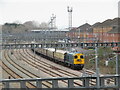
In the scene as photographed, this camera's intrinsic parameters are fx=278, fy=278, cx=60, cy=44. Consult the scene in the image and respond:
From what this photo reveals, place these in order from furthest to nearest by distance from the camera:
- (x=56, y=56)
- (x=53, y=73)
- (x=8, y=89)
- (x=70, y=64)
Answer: (x=56, y=56), (x=70, y=64), (x=53, y=73), (x=8, y=89)

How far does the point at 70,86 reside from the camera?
26.6 feet

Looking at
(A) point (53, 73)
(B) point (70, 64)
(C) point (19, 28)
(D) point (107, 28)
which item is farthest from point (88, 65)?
(C) point (19, 28)

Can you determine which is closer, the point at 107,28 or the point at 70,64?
the point at 70,64

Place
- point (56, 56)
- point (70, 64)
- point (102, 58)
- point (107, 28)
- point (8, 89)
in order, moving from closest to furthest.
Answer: point (8, 89) → point (70, 64) → point (102, 58) → point (56, 56) → point (107, 28)

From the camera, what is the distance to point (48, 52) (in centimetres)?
2591

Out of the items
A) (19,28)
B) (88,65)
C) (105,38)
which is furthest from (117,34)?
(19,28)

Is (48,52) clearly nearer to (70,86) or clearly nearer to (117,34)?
(117,34)

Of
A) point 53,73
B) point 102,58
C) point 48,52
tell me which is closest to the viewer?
point 53,73

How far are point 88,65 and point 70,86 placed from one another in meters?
11.7

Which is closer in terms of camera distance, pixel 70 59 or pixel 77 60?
pixel 77 60

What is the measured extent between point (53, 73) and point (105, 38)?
45.7 ft

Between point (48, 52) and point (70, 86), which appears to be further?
point (48, 52)

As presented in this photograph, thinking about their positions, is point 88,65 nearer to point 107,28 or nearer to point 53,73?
point 53,73

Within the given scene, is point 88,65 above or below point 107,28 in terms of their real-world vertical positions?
below
